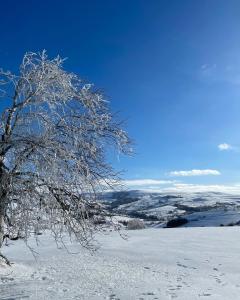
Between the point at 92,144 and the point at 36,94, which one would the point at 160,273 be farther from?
the point at 36,94

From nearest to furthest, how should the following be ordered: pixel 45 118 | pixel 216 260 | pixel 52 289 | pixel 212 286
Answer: pixel 45 118 < pixel 52 289 < pixel 212 286 < pixel 216 260

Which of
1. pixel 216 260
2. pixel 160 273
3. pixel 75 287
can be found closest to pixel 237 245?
pixel 216 260

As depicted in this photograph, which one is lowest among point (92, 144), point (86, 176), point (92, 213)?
point (92, 213)

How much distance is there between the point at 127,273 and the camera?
19.1 meters

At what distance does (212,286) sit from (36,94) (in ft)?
33.2

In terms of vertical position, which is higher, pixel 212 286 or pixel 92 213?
pixel 92 213

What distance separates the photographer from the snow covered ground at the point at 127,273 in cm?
1495

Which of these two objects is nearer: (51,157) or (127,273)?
(51,157)

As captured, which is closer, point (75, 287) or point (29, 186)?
point (29, 186)

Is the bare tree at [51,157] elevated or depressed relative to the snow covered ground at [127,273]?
elevated

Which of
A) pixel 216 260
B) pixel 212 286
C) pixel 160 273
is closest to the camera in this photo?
pixel 212 286

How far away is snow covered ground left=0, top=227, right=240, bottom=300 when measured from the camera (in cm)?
1495

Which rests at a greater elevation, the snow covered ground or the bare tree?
the bare tree

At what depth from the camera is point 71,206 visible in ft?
42.0
